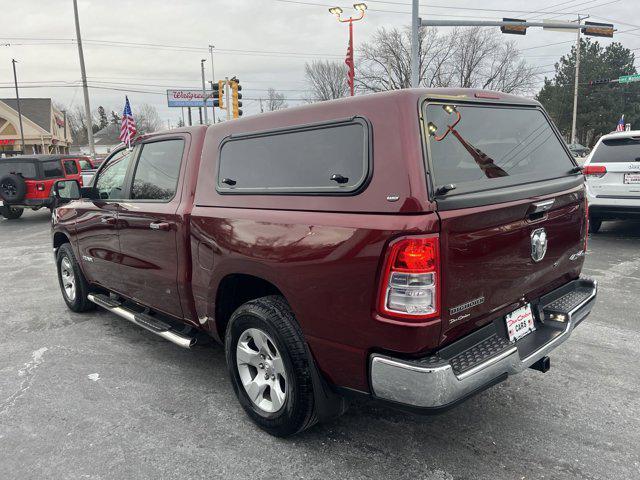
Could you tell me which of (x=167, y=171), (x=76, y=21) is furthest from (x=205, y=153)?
(x=76, y=21)

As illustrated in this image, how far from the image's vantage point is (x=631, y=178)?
7.38 m

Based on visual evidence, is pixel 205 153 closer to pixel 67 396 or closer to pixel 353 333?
pixel 353 333

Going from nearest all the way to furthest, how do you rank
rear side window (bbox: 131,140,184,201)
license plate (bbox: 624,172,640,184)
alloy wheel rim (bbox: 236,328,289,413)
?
1. alloy wheel rim (bbox: 236,328,289,413)
2. rear side window (bbox: 131,140,184,201)
3. license plate (bbox: 624,172,640,184)

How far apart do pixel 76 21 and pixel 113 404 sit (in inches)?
1011

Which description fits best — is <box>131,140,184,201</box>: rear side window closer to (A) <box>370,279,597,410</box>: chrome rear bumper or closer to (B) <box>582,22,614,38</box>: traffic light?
(A) <box>370,279,597,410</box>: chrome rear bumper

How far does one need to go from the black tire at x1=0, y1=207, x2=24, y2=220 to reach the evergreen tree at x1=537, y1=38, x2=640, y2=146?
5102 centimetres

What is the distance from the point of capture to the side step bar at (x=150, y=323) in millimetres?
3545

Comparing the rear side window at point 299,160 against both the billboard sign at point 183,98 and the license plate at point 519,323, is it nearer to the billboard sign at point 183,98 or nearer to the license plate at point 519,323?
the license plate at point 519,323

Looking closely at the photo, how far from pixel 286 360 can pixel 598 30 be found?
18833 millimetres

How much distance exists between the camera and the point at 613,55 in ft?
171

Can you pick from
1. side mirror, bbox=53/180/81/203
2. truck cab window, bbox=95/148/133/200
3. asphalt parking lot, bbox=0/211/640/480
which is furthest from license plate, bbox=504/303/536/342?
side mirror, bbox=53/180/81/203

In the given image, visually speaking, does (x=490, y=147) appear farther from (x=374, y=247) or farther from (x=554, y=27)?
(x=554, y=27)

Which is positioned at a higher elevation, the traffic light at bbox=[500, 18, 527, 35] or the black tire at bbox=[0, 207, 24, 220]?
the traffic light at bbox=[500, 18, 527, 35]

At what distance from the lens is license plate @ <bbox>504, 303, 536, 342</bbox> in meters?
2.67
